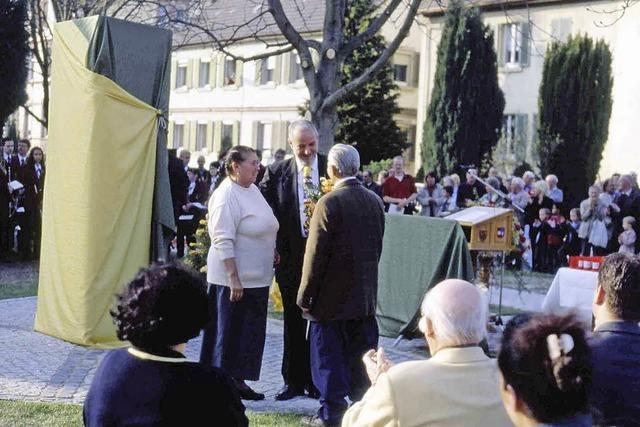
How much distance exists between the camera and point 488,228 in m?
11.6

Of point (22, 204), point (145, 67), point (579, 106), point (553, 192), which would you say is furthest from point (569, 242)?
point (579, 106)

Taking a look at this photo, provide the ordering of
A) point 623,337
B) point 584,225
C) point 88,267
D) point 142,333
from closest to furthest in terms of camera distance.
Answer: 1. point 142,333
2. point 623,337
3. point 88,267
4. point 584,225

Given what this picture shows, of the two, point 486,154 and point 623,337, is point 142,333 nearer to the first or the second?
point 623,337

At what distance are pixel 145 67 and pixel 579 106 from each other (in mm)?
26222

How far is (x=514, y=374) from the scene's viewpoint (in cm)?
316

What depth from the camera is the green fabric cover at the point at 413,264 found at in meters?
10.2

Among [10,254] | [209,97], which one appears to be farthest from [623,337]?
[209,97]

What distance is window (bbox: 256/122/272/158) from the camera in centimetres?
5231

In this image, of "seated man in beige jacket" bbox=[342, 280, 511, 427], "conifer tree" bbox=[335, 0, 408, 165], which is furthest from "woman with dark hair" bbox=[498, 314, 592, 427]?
"conifer tree" bbox=[335, 0, 408, 165]

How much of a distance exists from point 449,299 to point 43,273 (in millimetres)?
7122

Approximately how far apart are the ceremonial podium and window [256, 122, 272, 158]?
4047cm

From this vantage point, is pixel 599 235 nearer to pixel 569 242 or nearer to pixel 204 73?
pixel 569 242

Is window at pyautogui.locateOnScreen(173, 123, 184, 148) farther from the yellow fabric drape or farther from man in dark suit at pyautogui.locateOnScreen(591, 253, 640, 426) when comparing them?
man in dark suit at pyautogui.locateOnScreen(591, 253, 640, 426)

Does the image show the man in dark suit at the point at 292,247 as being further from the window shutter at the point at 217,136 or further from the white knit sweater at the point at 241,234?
the window shutter at the point at 217,136
